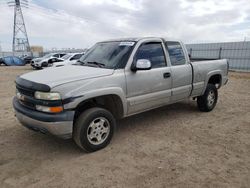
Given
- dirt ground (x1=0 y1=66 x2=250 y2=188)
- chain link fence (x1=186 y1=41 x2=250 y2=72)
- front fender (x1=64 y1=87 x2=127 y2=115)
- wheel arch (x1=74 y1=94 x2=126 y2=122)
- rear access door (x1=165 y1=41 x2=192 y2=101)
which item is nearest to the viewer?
dirt ground (x1=0 y1=66 x2=250 y2=188)

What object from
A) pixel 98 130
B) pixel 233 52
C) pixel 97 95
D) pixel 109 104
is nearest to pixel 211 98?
pixel 109 104

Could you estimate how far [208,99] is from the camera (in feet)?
17.9

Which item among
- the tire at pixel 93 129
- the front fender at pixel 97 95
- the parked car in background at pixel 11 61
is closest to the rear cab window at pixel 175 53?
the front fender at pixel 97 95

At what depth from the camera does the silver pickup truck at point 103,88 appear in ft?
9.70

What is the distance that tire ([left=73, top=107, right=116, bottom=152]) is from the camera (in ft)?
10.4

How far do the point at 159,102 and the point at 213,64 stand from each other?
86.2 inches

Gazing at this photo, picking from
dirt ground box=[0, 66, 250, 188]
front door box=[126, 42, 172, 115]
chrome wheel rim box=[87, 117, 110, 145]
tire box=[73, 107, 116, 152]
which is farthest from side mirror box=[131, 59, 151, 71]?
dirt ground box=[0, 66, 250, 188]

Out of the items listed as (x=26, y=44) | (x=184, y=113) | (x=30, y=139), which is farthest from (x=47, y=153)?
(x=26, y=44)

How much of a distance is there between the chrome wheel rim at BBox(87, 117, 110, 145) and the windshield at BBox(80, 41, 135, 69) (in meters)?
0.95

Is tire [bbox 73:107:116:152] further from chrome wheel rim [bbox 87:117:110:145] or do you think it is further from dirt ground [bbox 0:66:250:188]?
dirt ground [bbox 0:66:250:188]

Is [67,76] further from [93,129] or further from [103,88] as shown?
[93,129]

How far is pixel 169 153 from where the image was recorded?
3357mm

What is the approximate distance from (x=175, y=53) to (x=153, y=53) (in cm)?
72

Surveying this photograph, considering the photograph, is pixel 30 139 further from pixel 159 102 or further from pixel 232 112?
pixel 232 112
